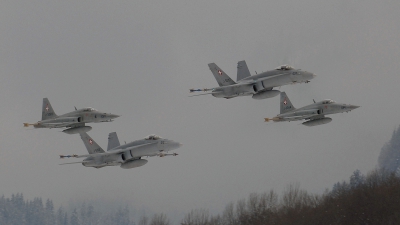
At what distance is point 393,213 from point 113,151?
38.4 m

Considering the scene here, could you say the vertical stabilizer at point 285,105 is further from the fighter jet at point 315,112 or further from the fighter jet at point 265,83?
the fighter jet at point 265,83

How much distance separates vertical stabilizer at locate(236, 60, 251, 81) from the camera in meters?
98.8

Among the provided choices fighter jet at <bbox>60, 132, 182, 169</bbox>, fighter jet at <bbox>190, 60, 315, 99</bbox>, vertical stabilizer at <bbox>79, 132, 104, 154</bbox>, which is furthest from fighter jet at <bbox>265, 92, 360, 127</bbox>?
vertical stabilizer at <bbox>79, 132, 104, 154</bbox>

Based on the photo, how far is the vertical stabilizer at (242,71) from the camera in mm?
98812

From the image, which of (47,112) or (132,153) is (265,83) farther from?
(47,112)

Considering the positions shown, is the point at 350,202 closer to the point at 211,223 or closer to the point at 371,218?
the point at 371,218

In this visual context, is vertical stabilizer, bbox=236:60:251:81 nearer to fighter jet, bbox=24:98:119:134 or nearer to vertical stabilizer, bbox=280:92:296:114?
vertical stabilizer, bbox=280:92:296:114

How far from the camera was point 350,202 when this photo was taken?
4882 inches

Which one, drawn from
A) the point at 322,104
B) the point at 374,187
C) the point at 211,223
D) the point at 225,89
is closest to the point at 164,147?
the point at 225,89

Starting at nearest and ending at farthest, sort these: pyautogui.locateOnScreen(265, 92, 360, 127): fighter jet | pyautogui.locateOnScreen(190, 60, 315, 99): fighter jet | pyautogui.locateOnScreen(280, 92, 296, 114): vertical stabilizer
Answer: pyautogui.locateOnScreen(190, 60, 315, 99): fighter jet → pyautogui.locateOnScreen(265, 92, 360, 127): fighter jet → pyautogui.locateOnScreen(280, 92, 296, 114): vertical stabilizer

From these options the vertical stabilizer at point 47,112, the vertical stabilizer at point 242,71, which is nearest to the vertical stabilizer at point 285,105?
the vertical stabilizer at point 242,71

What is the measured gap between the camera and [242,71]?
9919cm

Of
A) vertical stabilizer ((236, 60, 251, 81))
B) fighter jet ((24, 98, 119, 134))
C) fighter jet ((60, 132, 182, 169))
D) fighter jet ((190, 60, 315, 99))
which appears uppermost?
vertical stabilizer ((236, 60, 251, 81))

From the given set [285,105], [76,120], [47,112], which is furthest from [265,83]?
[47,112]
